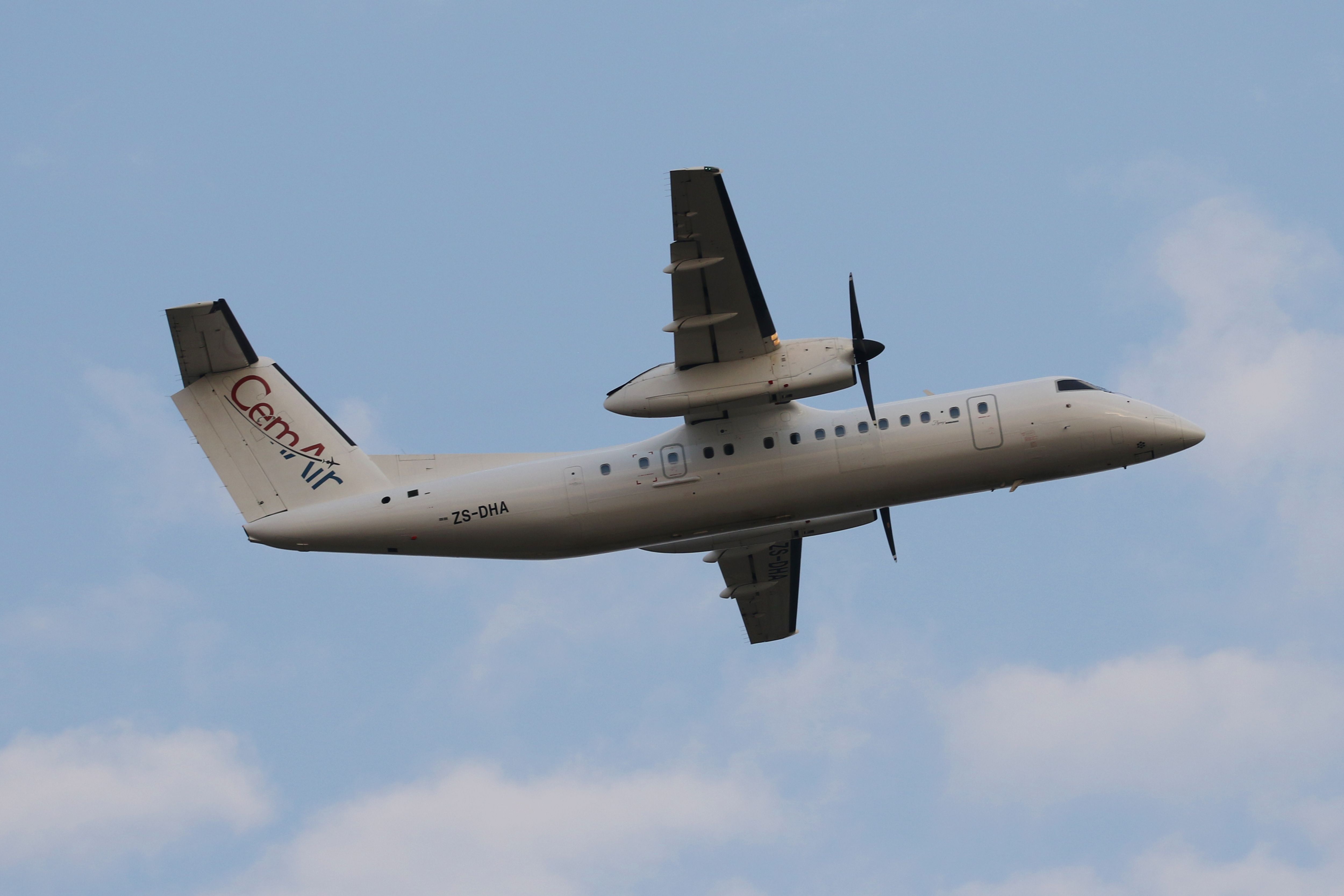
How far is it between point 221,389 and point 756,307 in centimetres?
965

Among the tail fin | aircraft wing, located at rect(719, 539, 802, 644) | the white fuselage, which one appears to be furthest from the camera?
aircraft wing, located at rect(719, 539, 802, 644)

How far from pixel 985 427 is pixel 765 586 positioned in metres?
6.89

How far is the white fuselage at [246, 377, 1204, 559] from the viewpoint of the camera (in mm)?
22641

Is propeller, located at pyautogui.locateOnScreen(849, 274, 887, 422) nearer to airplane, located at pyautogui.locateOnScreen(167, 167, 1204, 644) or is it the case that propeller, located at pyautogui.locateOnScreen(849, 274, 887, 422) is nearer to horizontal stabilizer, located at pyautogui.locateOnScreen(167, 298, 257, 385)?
airplane, located at pyautogui.locateOnScreen(167, 167, 1204, 644)

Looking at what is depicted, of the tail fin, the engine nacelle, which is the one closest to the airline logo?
the tail fin

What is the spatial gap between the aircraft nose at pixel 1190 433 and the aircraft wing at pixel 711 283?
23.5 ft

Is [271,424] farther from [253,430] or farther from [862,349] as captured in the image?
[862,349]

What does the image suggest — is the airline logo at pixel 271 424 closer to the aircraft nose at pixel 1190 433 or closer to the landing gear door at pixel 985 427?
the landing gear door at pixel 985 427

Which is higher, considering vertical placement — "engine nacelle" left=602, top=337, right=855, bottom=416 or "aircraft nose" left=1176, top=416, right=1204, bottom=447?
"engine nacelle" left=602, top=337, right=855, bottom=416

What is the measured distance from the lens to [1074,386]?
23.4 meters

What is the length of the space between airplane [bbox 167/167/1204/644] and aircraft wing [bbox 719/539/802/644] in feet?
11.4

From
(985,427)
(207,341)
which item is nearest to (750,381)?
(985,427)

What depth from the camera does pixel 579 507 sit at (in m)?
22.9

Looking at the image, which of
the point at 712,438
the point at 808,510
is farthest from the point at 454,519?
the point at 808,510
